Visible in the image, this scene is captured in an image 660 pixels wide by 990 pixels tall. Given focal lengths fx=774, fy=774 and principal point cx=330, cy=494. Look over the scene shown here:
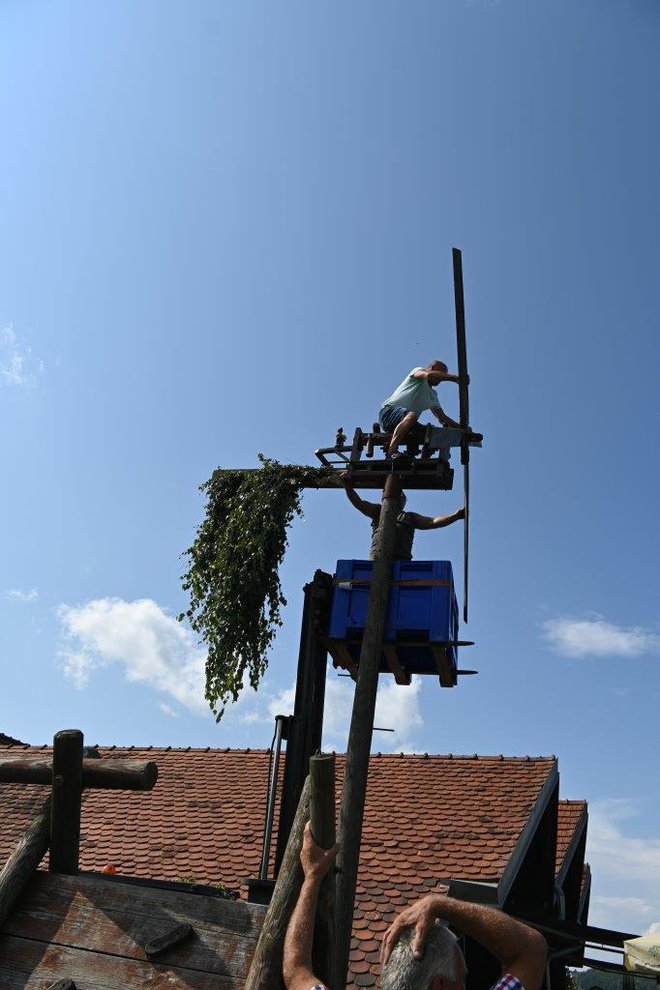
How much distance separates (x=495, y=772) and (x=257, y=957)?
9677 millimetres

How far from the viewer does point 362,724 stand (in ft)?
17.9

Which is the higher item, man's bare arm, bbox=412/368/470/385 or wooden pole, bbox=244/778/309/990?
man's bare arm, bbox=412/368/470/385

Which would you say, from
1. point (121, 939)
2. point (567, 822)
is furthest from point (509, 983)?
point (567, 822)

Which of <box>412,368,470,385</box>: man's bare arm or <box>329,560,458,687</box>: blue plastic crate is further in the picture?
<box>412,368,470,385</box>: man's bare arm

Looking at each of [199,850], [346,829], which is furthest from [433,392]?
[199,850]

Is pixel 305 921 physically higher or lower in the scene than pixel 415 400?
lower

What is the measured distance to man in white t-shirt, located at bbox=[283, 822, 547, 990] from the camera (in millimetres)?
1994

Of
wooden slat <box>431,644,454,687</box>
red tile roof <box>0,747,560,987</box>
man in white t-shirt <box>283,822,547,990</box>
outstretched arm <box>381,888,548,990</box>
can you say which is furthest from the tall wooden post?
red tile roof <box>0,747,560,987</box>

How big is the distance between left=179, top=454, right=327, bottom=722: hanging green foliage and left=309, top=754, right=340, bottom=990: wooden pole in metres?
3.54

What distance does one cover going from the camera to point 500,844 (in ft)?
31.0

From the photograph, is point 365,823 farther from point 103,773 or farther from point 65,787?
point 65,787

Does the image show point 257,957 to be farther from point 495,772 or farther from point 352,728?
point 495,772

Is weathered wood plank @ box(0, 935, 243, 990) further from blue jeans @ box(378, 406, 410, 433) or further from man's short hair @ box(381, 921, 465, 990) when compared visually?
blue jeans @ box(378, 406, 410, 433)

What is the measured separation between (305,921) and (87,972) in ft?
3.61
